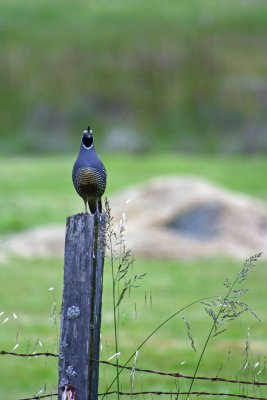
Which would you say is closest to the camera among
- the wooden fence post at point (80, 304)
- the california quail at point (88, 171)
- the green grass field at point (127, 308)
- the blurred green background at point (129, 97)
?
the wooden fence post at point (80, 304)

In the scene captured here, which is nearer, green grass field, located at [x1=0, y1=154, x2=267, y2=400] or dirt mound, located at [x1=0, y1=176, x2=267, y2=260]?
green grass field, located at [x1=0, y1=154, x2=267, y2=400]

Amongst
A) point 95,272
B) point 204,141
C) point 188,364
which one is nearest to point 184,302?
point 188,364

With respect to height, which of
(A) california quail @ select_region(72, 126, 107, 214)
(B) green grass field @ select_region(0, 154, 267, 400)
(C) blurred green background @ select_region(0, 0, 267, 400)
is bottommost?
(A) california quail @ select_region(72, 126, 107, 214)

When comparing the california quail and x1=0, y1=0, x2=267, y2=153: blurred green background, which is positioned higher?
x1=0, y1=0, x2=267, y2=153: blurred green background

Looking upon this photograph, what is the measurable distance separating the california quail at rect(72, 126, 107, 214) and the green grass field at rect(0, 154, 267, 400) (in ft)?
2.14

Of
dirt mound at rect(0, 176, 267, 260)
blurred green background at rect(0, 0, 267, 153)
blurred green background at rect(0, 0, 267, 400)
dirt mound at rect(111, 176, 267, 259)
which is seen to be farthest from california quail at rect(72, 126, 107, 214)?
blurred green background at rect(0, 0, 267, 153)

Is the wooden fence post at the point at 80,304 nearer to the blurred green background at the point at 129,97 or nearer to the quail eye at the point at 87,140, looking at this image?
the quail eye at the point at 87,140

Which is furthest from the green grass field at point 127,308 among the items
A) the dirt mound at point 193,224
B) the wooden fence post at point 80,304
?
the dirt mound at point 193,224

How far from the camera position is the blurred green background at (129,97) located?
32.5 metres

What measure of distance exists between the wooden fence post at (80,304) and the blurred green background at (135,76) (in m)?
38.4

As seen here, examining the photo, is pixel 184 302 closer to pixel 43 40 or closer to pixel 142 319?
pixel 142 319

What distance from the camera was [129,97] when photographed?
50.0m

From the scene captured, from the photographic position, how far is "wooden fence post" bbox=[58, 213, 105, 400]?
516 centimetres

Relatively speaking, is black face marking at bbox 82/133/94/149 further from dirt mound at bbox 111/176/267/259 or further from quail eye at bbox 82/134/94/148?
dirt mound at bbox 111/176/267/259
